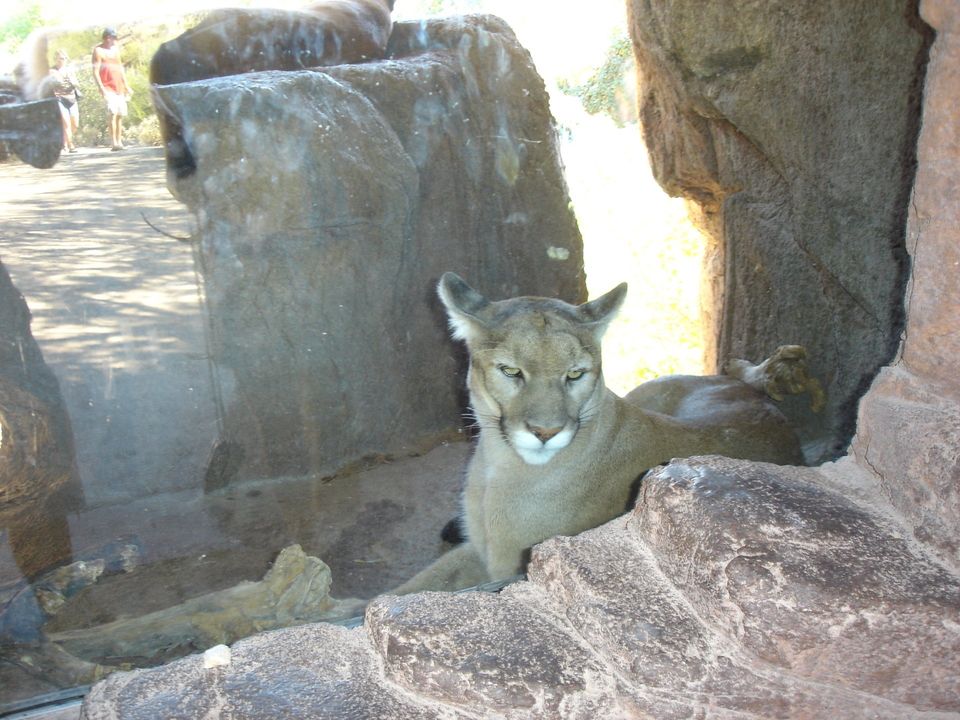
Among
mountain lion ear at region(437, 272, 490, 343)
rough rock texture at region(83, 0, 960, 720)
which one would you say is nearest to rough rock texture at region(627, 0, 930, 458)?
mountain lion ear at region(437, 272, 490, 343)

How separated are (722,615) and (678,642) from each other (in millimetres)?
118

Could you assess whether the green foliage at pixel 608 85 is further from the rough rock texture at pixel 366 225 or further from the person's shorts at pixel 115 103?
the person's shorts at pixel 115 103

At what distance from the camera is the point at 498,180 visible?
18.2 ft

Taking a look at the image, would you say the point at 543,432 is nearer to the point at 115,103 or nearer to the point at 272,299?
the point at 115,103

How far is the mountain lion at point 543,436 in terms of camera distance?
333 centimetres

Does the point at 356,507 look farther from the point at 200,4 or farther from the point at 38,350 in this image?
the point at 200,4

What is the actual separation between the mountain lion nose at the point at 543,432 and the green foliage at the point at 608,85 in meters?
2.45

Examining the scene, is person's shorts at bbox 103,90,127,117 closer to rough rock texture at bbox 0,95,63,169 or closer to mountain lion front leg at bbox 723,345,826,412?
rough rock texture at bbox 0,95,63,169

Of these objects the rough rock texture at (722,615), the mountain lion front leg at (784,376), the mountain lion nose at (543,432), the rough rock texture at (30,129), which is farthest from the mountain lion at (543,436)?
the rough rock texture at (30,129)

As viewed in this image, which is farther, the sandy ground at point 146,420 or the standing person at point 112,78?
the sandy ground at point 146,420

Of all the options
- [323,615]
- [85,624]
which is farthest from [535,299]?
[85,624]

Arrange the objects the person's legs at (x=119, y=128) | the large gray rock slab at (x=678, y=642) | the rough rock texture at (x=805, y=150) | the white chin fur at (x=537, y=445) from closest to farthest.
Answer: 1. the large gray rock slab at (x=678, y=642)
2. the white chin fur at (x=537, y=445)
3. the person's legs at (x=119, y=128)
4. the rough rock texture at (x=805, y=150)

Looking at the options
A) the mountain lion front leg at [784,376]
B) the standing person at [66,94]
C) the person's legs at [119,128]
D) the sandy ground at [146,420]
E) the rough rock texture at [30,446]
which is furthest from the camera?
the mountain lion front leg at [784,376]

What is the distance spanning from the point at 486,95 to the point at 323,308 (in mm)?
1743
